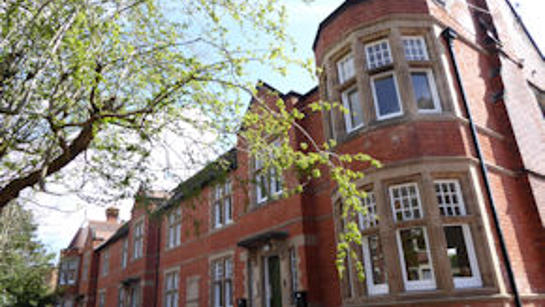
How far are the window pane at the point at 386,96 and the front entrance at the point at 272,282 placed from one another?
555 centimetres

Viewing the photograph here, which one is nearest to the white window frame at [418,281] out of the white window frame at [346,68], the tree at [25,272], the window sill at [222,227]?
the white window frame at [346,68]

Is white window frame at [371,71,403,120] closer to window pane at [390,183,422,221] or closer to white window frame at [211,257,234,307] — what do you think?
window pane at [390,183,422,221]

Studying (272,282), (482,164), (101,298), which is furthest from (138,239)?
(482,164)

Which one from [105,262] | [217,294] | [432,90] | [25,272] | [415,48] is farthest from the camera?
[105,262]

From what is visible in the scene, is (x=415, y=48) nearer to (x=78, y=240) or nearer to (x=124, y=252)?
(x=124, y=252)

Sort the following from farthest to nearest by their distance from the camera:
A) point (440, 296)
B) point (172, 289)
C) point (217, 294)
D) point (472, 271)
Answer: point (172, 289)
point (217, 294)
point (472, 271)
point (440, 296)

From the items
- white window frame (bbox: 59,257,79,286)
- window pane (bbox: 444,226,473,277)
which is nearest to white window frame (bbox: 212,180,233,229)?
window pane (bbox: 444,226,473,277)

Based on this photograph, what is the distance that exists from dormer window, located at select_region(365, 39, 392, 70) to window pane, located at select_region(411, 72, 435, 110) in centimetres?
71

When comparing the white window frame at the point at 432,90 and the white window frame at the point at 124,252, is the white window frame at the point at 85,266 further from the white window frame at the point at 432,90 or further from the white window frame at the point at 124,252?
the white window frame at the point at 432,90

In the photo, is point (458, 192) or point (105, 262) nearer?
point (458, 192)

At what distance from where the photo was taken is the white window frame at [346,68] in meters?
9.88

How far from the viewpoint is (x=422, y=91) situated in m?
9.04

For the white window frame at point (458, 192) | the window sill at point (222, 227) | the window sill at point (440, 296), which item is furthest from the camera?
the window sill at point (222, 227)

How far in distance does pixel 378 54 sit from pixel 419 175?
3193 mm
